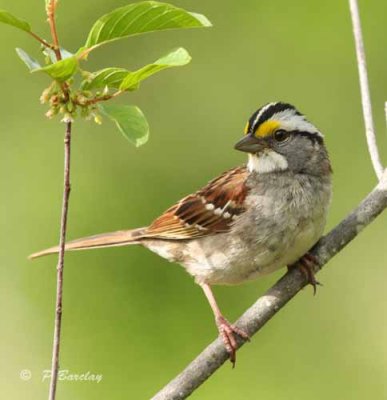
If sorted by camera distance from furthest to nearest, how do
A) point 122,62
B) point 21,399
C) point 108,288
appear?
point 122,62, point 108,288, point 21,399

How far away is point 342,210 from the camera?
19.4ft

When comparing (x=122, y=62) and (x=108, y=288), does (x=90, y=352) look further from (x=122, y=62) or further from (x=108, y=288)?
(x=122, y=62)

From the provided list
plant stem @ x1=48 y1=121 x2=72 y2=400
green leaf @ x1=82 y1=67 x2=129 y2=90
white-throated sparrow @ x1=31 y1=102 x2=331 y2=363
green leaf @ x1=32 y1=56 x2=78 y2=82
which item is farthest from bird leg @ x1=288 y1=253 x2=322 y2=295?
green leaf @ x1=32 y1=56 x2=78 y2=82

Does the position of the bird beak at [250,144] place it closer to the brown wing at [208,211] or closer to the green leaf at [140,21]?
the brown wing at [208,211]

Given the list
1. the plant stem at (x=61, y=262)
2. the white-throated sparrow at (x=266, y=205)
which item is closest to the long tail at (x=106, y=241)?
the white-throated sparrow at (x=266, y=205)

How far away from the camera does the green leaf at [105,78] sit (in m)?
2.60

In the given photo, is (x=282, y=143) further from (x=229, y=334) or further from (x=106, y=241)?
(x=106, y=241)

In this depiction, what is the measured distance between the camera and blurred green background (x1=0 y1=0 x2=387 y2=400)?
500 cm

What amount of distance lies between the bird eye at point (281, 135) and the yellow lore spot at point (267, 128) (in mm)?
28

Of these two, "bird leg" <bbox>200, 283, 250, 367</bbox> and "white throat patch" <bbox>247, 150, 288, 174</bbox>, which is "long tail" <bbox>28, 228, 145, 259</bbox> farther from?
"white throat patch" <bbox>247, 150, 288, 174</bbox>

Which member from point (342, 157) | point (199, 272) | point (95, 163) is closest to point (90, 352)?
point (199, 272)

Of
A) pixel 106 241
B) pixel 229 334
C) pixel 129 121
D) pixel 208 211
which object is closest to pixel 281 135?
pixel 208 211

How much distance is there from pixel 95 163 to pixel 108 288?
3.54 feet

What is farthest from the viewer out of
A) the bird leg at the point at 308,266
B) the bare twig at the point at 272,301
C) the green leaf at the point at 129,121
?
the bird leg at the point at 308,266
